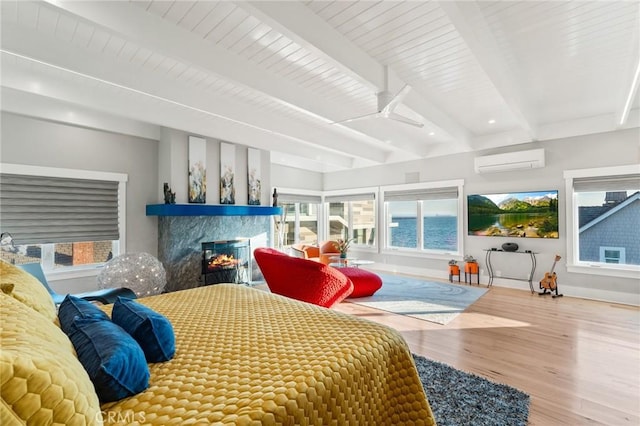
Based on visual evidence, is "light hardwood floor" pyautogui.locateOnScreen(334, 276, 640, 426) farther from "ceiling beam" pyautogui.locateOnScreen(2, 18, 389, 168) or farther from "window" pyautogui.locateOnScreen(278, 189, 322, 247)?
"window" pyautogui.locateOnScreen(278, 189, 322, 247)

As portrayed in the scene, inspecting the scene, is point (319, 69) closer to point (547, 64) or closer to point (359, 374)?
point (547, 64)

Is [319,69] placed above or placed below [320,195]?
above

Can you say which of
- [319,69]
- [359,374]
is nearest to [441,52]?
[319,69]

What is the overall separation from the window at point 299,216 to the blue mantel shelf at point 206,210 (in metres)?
1.46

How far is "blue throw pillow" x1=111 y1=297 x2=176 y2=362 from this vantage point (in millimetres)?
1175

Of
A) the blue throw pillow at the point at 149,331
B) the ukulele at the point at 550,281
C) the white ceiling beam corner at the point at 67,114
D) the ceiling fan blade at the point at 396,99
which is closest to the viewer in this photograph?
the blue throw pillow at the point at 149,331

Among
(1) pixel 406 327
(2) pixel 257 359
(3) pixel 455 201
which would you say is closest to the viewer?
(2) pixel 257 359

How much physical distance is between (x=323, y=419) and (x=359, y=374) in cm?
25

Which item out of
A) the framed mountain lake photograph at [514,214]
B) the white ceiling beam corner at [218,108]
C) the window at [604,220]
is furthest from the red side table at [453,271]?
the white ceiling beam corner at [218,108]

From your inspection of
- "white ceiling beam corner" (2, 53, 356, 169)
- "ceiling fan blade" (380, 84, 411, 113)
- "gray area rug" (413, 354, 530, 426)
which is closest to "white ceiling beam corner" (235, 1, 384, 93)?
"ceiling fan blade" (380, 84, 411, 113)

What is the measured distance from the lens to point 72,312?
4.10 ft

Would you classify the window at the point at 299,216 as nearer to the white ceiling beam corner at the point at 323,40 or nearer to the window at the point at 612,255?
the white ceiling beam corner at the point at 323,40

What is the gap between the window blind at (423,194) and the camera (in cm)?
598

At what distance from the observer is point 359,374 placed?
47.3 inches
